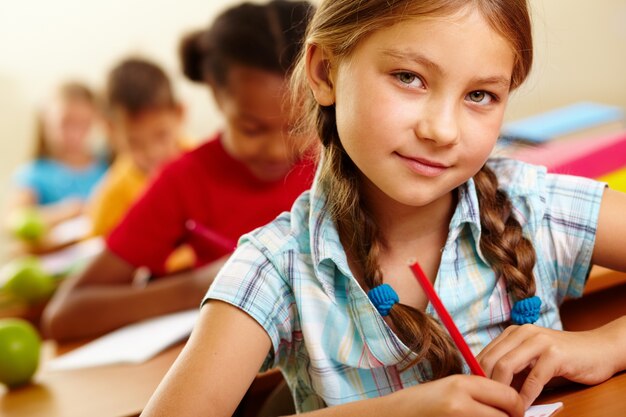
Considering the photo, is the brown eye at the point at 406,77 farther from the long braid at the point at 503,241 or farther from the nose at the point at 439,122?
the long braid at the point at 503,241

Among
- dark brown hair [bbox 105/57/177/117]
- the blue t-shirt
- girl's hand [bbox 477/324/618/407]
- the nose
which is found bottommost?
the blue t-shirt

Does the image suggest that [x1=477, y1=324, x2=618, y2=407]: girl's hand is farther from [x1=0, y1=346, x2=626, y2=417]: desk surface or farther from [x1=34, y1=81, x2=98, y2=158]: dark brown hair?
[x1=34, y1=81, x2=98, y2=158]: dark brown hair

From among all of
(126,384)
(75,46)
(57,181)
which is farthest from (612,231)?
(75,46)

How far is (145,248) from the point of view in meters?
1.71

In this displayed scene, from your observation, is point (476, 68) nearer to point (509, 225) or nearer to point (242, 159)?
point (509, 225)

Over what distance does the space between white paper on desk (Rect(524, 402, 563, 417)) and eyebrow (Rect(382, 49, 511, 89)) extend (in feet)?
1.07

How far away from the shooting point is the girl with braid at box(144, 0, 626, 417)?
2.70 feet

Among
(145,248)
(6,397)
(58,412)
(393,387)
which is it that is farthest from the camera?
(145,248)

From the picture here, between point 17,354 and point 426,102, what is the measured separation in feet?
2.75

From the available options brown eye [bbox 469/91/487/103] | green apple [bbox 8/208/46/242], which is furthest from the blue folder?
green apple [bbox 8/208/46/242]

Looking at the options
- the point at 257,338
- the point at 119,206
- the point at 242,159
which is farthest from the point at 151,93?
the point at 257,338

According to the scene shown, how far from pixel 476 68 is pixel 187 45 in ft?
3.77

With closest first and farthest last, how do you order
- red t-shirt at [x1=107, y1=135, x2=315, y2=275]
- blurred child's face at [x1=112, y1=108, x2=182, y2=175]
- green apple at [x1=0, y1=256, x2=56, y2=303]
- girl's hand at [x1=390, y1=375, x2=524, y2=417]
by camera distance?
girl's hand at [x1=390, y1=375, x2=524, y2=417], red t-shirt at [x1=107, y1=135, x2=315, y2=275], green apple at [x1=0, y1=256, x2=56, y2=303], blurred child's face at [x1=112, y1=108, x2=182, y2=175]

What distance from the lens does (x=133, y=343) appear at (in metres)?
1.42
